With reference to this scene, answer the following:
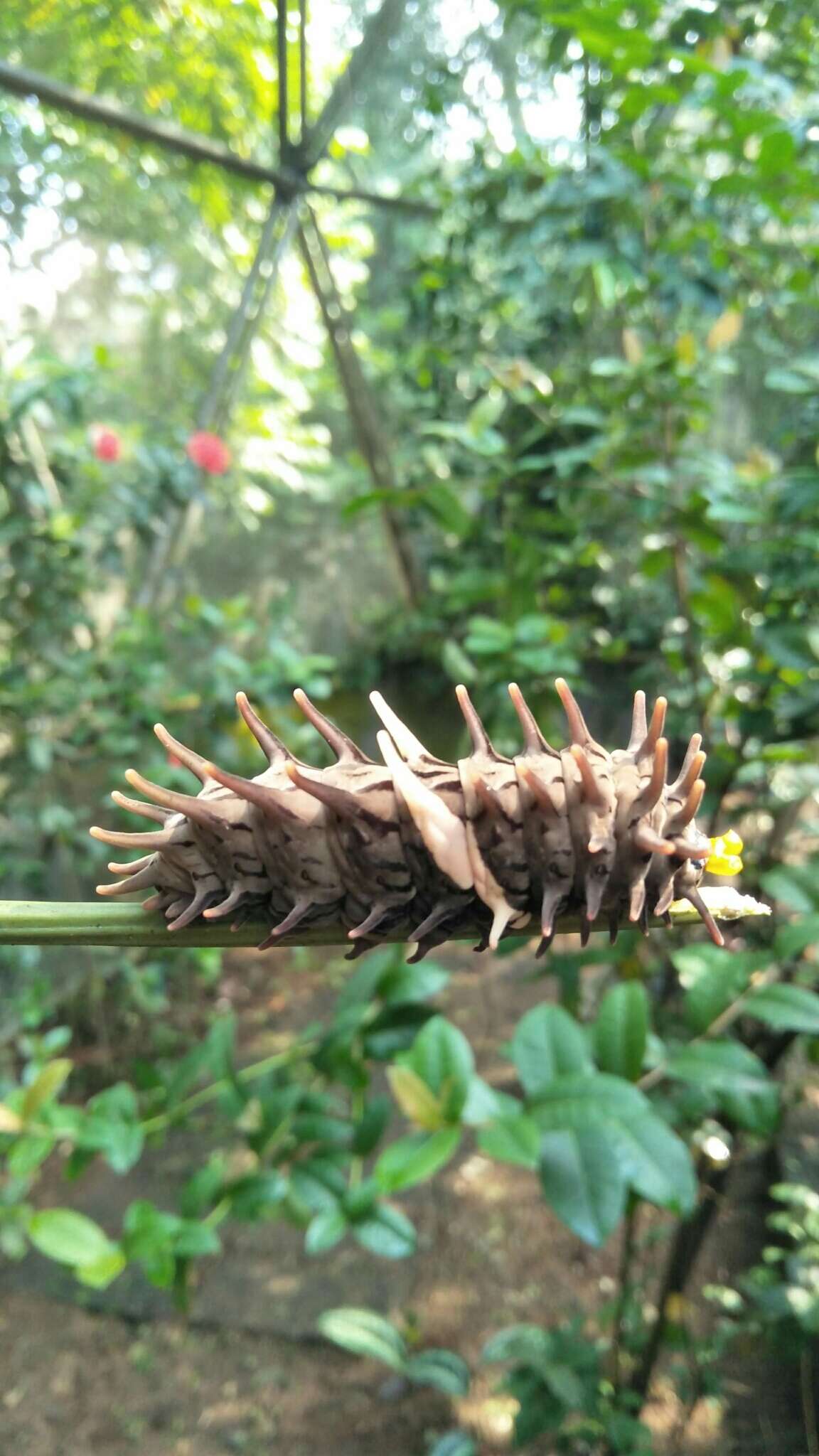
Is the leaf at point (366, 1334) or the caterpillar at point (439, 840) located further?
the leaf at point (366, 1334)

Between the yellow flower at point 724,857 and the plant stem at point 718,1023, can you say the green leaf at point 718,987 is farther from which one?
the yellow flower at point 724,857

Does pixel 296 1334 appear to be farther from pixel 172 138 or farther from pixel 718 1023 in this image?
pixel 172 138

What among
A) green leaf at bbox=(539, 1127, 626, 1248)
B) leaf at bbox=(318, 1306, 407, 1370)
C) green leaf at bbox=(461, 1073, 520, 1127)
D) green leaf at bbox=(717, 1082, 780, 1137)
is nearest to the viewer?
green leaf at bbox=(539, 1127, 626, 1248)

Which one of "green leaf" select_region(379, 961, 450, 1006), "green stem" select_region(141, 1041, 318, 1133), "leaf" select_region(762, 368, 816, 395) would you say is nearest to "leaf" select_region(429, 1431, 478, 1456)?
"green stem" select_region(141, 1041, 318, 1133)

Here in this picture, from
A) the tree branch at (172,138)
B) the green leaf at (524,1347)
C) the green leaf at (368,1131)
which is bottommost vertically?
the green leaf at (524,1347)

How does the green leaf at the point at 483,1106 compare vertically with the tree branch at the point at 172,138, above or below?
below

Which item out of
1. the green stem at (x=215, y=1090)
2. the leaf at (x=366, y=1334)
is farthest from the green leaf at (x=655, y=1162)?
the leaf at (x=366, y=1334)

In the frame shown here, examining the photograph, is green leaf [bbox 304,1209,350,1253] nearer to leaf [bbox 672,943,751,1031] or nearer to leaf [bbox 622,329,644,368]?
leaf [bbox 672,943,751,1031]

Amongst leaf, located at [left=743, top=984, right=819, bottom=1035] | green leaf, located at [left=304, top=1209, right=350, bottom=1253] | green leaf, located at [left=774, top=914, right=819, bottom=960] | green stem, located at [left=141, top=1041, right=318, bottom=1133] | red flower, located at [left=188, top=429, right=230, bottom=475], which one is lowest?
green leaf, located at [left=304, top=1209, right=350, bottom=1253]
